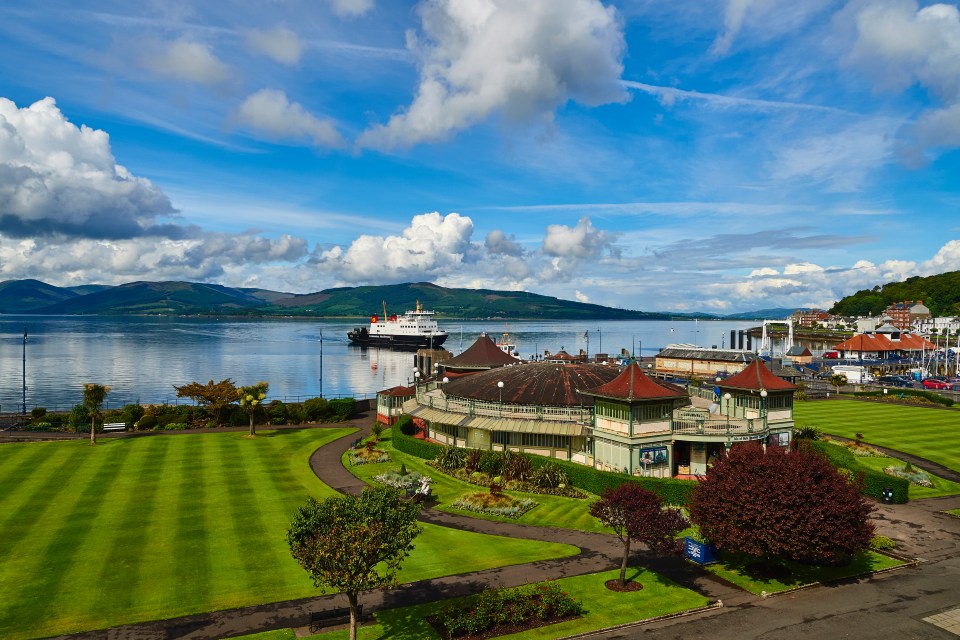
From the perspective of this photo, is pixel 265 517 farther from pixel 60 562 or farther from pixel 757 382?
pixel 757 382

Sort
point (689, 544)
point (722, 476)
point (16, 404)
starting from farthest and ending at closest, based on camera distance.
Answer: point (16, 404) → point (689, 544) → point (722, 476)

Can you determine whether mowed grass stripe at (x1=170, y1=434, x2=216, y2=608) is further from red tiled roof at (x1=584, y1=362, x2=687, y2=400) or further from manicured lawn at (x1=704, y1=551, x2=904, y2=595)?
red tiled roof at (x1=584, y1=362, x2=687, y2=400)

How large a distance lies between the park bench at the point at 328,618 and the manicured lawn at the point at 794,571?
1672 cm

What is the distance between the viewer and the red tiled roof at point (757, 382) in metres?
44.1

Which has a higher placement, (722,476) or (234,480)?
(722,476)

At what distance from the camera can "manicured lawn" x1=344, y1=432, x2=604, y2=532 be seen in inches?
1318

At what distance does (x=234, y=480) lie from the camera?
40469 millimetres

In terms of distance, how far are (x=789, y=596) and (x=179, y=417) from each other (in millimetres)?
57605

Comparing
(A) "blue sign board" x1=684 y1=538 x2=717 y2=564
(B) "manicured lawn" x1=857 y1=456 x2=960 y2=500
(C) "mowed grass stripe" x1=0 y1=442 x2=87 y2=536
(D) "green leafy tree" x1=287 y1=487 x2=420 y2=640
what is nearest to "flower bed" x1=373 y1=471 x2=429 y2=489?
(A) "blue sign board" x1=684 y1=538 x2=717 y2=564

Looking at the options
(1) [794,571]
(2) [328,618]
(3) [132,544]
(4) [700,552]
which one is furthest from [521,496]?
(3) [132,544]

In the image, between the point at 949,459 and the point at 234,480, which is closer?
the point at 234,480

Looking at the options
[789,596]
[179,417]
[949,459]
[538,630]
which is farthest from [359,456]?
[949,459]

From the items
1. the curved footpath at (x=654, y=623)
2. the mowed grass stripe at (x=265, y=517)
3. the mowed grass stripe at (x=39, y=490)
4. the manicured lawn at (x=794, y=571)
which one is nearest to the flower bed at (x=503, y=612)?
the curved footpath at (x=654, y=623)

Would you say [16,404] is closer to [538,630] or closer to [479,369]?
[479,369]
